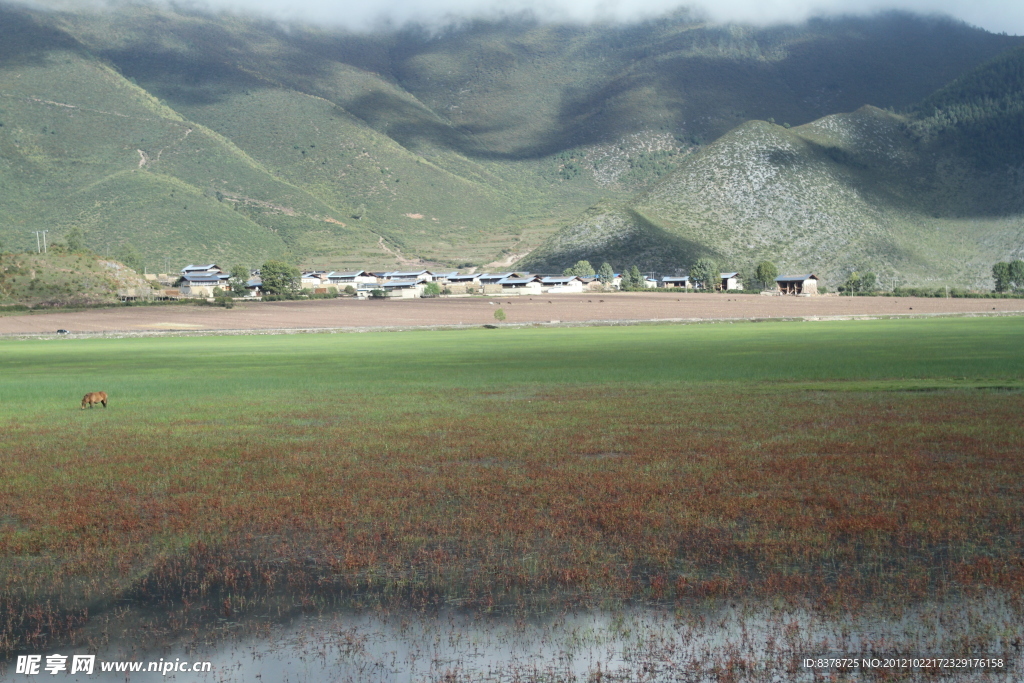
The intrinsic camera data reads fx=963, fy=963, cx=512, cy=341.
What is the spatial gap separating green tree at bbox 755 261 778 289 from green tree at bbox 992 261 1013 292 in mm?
35846

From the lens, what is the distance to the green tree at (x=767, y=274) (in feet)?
526

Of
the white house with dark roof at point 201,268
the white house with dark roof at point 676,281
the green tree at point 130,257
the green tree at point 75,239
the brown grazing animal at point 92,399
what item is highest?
the green tree at point 75,239

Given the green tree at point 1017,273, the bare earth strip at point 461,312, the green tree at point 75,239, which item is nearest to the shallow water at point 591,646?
the bare earth strip at point 461,312

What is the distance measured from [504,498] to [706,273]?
14993 centimetres

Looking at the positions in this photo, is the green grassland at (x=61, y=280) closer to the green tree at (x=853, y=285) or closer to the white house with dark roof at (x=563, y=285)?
the white house with dark roof at (x=563, y=285)

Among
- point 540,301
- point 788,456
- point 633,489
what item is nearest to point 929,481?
point 788,456

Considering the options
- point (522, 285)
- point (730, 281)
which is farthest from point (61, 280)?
point (730, 281)

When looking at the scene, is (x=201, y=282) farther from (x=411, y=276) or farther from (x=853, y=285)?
(x=853, y=285)

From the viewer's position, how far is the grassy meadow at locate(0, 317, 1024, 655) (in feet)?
37.6

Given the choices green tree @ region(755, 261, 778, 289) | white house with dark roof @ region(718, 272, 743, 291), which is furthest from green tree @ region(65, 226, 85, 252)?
green tree @ region(755, 261, 778, 289)

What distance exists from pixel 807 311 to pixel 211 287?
300 feet

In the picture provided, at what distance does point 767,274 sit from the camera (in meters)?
160

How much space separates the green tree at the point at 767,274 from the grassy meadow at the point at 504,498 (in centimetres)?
12717

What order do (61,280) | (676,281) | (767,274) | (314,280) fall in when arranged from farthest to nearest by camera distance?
(314,280), (676,281), (767,274), (61,280)
